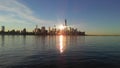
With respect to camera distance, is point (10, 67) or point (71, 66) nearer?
point (10, 67)

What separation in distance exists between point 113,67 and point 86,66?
504 cm

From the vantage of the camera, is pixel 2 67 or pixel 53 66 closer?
pixel 2 67

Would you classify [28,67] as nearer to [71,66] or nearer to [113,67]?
[71,66]

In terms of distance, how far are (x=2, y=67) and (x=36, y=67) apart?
610cm

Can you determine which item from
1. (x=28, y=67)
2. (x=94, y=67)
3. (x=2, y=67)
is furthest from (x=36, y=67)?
(x=94, y=67)

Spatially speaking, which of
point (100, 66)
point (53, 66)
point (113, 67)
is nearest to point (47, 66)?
point (53, 66)

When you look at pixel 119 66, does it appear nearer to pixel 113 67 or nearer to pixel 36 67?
pixel 113 67

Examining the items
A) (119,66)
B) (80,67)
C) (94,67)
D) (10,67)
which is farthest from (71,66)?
(10,67)

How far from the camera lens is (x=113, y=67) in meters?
31.0

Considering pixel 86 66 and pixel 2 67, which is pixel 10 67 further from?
pixel 86 66

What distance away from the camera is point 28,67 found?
30.4m

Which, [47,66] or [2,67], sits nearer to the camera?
[2,67]

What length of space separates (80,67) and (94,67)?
2614 mm

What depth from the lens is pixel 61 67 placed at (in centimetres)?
3122
